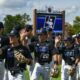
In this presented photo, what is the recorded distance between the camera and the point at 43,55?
1158 centimetres

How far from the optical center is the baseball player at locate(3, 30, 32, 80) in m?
9.48

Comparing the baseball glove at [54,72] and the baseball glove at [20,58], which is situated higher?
the baseball glove at [20,58]

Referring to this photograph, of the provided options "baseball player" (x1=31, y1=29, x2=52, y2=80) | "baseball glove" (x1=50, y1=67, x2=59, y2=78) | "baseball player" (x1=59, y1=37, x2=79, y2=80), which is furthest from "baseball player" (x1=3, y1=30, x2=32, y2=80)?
"baseball player" (x1=59, y1=37, x2=79, y2=80)

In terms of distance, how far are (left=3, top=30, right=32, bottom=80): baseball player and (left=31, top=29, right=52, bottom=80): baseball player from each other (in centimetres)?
162

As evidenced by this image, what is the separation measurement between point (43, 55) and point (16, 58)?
2.12 m

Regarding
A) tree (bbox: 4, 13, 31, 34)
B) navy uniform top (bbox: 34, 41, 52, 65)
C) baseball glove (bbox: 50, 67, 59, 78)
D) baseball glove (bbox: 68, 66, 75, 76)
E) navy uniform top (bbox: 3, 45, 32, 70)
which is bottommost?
tree (bbox: 4, 13, 31, 34)

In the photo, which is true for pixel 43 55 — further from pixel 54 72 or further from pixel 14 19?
pixel 14 19

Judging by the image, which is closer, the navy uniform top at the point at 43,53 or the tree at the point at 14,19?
the navy uniform top at the point at 43,53

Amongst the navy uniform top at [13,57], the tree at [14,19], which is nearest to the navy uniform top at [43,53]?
the navy uniform top at [13,57]

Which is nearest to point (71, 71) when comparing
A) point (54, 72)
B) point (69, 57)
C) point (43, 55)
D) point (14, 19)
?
point (69, 57)

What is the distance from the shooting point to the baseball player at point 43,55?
11430mm

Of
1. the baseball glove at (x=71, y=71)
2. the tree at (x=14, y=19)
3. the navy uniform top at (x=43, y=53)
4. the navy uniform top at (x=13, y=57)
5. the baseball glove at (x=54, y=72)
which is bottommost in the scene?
the tree at (x=14, y=19)

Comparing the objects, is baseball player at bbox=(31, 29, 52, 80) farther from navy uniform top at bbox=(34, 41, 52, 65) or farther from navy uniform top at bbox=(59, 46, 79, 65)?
navy uniform top at bbox=(59, 46, 79, 65)

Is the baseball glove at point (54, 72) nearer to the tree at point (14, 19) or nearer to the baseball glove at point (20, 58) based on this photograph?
the baseball glove at point (20, 58)
